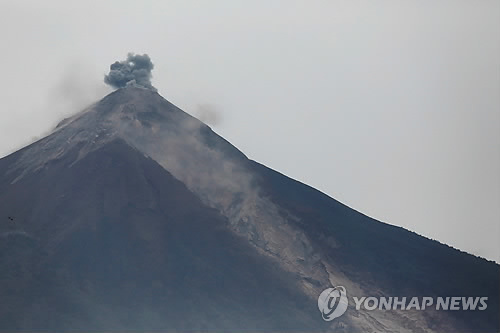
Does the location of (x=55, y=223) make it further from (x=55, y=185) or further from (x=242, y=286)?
(x=242, y=286)

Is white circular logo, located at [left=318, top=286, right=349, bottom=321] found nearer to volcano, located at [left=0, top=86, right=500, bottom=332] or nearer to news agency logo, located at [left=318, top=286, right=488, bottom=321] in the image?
news agency logo, located at [left=318, top=286, right=488, bottom=321]

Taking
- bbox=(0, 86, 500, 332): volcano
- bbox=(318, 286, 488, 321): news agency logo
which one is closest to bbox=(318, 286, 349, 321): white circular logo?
bbox=(318, 286, 488, 321): news agency logo

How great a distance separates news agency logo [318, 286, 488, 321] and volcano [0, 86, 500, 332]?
2.63ft

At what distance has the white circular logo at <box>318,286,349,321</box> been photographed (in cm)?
11994

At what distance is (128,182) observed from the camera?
133 meters

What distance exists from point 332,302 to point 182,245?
20.3 m

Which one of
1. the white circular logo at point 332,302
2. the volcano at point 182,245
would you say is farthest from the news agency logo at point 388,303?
the volcano at point 182,245

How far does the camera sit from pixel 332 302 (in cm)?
12300

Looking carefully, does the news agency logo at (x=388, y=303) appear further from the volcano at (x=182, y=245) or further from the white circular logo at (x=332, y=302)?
the volcano at (x=182, y=245)

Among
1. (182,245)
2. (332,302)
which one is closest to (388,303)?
(332,302)

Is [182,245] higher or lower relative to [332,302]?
lower

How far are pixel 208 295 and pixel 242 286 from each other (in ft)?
16.5

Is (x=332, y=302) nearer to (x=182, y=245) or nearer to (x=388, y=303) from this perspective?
(x=388, y=303)

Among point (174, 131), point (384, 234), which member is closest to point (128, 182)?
point (174, 131)
